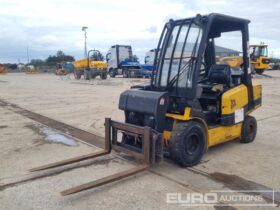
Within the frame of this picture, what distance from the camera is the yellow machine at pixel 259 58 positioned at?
1141 inches

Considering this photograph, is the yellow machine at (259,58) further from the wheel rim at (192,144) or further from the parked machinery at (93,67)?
the wheel rim at (192,144)

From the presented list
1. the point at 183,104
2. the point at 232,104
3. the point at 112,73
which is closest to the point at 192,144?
the point at 183,104

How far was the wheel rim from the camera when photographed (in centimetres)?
485

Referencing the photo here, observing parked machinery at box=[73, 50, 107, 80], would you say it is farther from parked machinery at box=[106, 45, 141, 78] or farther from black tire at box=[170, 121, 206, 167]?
black tire at box=[170, 121, 206, 167]

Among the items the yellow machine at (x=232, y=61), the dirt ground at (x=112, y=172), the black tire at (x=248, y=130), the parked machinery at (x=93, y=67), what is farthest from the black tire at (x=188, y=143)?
the parked machinery at (x=93, y=67)

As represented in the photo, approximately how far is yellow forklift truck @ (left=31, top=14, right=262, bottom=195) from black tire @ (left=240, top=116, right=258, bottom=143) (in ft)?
0.56

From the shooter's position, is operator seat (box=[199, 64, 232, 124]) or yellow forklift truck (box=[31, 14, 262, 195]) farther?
operator seat (box=[199, 64, 232, 124])

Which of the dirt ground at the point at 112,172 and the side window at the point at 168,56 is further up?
the side window at the point at 168,56

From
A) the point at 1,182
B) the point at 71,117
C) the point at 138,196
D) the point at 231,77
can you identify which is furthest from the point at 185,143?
the point at 71,117

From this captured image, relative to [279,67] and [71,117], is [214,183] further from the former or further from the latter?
[279,67]

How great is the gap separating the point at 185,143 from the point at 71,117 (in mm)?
5423

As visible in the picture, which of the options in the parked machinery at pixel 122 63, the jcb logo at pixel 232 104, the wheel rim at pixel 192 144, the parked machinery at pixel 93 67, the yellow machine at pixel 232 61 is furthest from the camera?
the parked machinery at pixel 122 63

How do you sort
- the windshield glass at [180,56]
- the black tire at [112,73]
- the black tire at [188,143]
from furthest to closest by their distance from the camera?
1. the black tire at [112,73]
2. the windshield glass at [180,56]
3. the black tire at [188,143]

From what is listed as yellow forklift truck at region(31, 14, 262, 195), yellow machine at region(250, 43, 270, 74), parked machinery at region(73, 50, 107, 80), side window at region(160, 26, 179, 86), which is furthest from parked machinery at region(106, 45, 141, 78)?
side window at region(160, 26, 179, 86)
